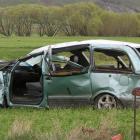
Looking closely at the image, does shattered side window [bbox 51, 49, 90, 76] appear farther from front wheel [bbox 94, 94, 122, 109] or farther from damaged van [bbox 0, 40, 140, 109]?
front wheel [bbox 94, 94, 122, 109]

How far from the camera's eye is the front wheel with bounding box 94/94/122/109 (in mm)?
11812

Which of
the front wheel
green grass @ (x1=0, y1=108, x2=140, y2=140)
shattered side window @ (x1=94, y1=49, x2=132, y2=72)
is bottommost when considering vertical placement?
green grass @ (x1=0, y1=108, x2=140, y2=140)

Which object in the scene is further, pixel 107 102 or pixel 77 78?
pixel 77 78

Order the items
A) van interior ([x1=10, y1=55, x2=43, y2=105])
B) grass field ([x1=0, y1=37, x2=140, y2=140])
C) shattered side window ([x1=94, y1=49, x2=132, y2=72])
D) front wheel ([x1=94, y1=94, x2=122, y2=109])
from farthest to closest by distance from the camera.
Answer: van interior ([x1=10, y1=55, x2=43, y2=105]) → shattered side window ([x1=94, y1=49, x2=132, y2=72]) → front wheel ([x1=94, y1=94, x2=122, y2=109]) → grass field ([x1=0, y1=37, x2=140, y2=140])

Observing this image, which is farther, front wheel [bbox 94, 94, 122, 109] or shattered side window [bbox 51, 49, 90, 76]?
shattered side window [bbox 51, 49, 90, 76]

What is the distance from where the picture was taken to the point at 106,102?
38.9 feet

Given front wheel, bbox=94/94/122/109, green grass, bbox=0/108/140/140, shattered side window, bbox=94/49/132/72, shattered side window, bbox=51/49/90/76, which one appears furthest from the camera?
shattered side window, bbox=51/49/90/76

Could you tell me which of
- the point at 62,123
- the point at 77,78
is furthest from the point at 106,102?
the point at 62,123

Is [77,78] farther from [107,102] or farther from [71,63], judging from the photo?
[107,102]

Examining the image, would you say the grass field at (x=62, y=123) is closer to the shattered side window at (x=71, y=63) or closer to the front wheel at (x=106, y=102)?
the front wheel at (x=106, y=102)

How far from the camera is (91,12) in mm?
94000

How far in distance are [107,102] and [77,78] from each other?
785 mm

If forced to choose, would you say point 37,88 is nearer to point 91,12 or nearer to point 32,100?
point 32,100

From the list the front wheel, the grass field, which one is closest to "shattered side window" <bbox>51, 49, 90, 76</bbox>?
the front wheel
